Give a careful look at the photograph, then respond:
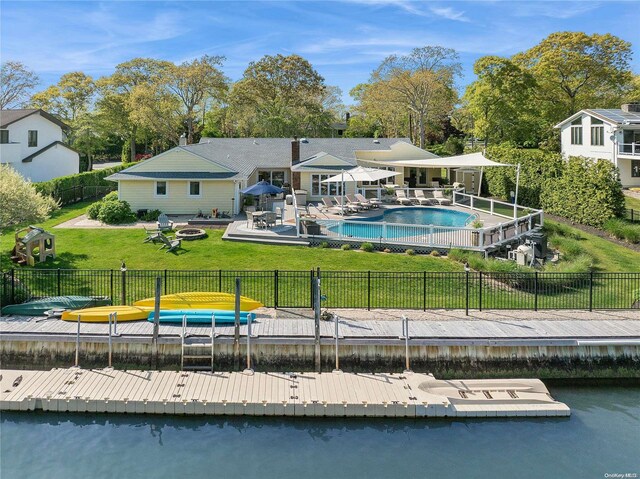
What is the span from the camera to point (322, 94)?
74875 millimetres

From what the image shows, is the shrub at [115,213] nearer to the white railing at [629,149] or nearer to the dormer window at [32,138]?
the dormer window at [32,138]

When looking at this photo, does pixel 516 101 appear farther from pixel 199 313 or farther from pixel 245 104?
pixel 199 313

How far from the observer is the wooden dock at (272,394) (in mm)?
15898

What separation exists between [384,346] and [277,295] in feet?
15.8

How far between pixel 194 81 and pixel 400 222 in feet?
135

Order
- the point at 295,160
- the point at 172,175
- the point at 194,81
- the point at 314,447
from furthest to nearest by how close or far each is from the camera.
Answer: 1. the point at 194,81
2. the point at 295,160
3. the point at 172,175
4. the point at 314,447

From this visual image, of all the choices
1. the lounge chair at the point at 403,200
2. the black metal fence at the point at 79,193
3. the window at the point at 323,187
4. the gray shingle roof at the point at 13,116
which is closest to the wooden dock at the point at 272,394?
the lounge chair at the point at 403,200

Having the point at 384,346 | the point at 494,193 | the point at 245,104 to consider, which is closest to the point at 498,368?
the point at 384,346

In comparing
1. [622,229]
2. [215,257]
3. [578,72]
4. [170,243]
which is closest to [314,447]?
[215,257]

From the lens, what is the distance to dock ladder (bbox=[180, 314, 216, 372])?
1760 cm

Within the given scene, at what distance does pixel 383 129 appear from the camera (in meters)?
82.4

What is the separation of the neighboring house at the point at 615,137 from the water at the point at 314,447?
108ft

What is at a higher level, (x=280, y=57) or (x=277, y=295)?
(x=280, y=57)

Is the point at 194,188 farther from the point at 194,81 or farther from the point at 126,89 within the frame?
the point at 126,89
